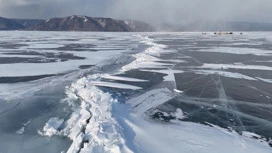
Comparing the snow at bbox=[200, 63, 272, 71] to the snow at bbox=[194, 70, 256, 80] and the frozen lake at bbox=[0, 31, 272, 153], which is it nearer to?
the frozen lake at bbox=[0, 31, 272, 153]

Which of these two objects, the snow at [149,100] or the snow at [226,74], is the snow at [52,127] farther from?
the snow at [226,74]

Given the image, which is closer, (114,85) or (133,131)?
(133,131)

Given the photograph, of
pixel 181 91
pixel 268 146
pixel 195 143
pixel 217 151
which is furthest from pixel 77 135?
pixel 181 91

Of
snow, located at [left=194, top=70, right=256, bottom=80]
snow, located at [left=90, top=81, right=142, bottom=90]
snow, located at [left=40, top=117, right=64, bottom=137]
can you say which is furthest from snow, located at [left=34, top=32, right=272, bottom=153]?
snow, located at [left=194, top=70, right=256, bottom=80]

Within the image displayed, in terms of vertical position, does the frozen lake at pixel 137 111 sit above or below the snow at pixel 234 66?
below

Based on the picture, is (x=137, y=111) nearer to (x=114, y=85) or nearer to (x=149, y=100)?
(x=149, y=100)

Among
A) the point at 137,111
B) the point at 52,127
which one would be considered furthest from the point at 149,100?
the point at 52,127

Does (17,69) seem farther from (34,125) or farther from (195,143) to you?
(195,143)

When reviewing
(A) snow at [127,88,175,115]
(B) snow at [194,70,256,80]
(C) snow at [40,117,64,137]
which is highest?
(B) snow at [194,70,256,80]

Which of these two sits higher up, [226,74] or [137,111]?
[226,74]

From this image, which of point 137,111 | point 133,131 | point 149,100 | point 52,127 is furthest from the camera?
point 149,100

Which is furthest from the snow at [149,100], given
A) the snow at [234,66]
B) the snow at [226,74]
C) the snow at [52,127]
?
the snow at [234,66]
